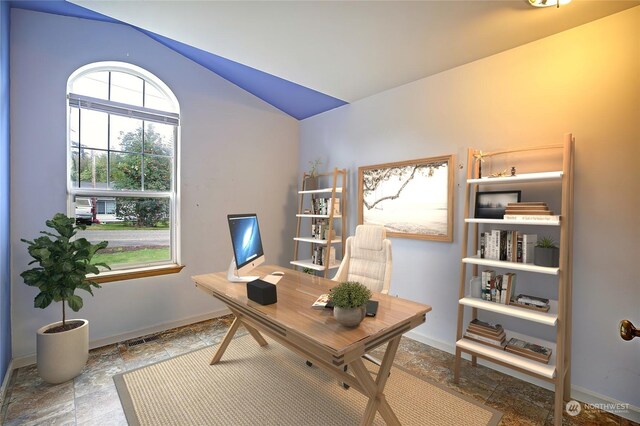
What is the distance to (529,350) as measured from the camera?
6.84 ft

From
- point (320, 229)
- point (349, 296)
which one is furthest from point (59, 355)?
point (320, 229)

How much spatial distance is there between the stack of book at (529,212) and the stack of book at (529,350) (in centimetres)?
97

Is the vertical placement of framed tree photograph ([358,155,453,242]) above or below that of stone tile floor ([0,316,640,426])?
above

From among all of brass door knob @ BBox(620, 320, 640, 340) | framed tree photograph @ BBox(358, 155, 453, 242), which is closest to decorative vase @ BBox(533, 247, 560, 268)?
framed tree photograph @ BBox(358, 155, 453, 242)

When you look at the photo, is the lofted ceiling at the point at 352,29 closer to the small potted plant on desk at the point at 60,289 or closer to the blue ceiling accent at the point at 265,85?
the blue ceiling accent at the point at 265,85

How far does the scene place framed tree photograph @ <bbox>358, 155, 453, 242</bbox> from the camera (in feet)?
9.11

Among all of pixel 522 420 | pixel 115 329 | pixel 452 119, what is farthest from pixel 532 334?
pixel 115 329

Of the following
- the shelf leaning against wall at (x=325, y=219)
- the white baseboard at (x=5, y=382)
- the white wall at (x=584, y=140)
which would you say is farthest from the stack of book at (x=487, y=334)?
the white baseboard at (x=5, y=382)

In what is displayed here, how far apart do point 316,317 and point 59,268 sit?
6.99ft

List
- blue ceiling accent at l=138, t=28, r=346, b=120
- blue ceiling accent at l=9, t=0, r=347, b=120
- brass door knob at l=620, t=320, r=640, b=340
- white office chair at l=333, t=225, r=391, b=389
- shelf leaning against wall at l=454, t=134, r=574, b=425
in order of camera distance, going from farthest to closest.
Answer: blue ceiling accent at l=138, t=28, r=346, b=120
blue ceiling accent at l=9, t=0, r=347, b=120
white office chair at l=333, t=225, r=391, b=389
shelf leaning against wall at l=454, t=134, r=574, b=425
brass door knob at l=620, t=320, r=640, b=340

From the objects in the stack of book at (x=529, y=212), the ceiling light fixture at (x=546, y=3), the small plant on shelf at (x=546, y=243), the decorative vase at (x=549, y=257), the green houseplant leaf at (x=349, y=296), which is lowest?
the green houseplant leaf at (x=349, y=296)

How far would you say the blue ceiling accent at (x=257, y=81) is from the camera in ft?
9.05

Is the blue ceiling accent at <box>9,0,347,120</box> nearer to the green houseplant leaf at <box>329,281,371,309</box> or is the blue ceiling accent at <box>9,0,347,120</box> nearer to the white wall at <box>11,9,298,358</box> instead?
the white wall at <box>11,9,298,358</box>

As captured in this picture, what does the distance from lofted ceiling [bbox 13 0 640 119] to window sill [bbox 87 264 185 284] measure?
2.34m
